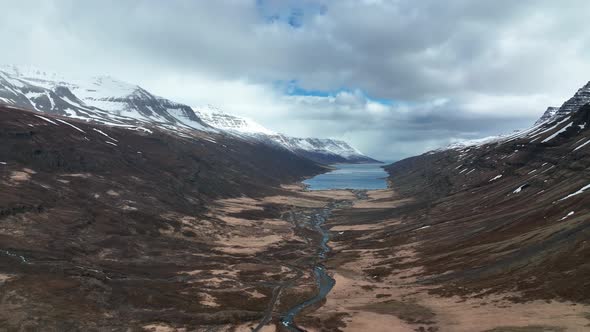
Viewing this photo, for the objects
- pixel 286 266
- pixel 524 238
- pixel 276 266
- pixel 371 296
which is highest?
pixel 524 238

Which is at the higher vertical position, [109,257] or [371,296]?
[371,296]

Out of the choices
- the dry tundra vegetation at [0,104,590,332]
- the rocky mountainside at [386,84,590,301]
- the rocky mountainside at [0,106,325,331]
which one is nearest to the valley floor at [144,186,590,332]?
the dry tundra vegetation at [0,104,590,332]

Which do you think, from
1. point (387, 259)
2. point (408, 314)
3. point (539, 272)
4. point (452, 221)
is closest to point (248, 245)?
point (387, 259)

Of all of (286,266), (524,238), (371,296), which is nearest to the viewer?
(371,296)

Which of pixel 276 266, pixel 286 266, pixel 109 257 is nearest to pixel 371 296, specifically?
pixel 286 266

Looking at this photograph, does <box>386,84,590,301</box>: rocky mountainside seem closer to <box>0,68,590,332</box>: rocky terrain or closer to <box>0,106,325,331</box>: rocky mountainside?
<box>0,68,590,332</box>: rocky terrain

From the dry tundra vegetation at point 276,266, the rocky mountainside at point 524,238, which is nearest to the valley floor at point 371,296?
the dry tundra vegetation at point 276,266

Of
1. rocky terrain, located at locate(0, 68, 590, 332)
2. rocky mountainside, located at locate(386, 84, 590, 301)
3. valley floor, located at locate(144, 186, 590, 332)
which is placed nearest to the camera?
valley floor, located at locate(144, 186, 590, 332)

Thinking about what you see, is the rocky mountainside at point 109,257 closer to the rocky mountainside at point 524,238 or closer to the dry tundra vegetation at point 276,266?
the dry tundra vegetation at point 276,266

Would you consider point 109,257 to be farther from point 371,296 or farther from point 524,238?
point 524,238

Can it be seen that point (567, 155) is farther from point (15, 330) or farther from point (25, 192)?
point (25, 192)

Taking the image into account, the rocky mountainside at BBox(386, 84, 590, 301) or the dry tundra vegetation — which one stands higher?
the rocky mountainside at BBox(386, 84, 590, 301)
